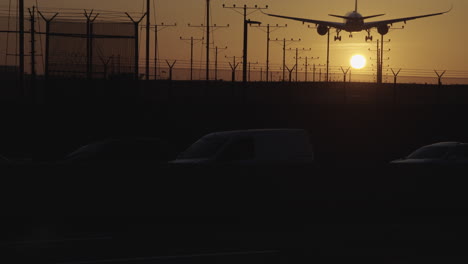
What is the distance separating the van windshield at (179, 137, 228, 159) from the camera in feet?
69.7

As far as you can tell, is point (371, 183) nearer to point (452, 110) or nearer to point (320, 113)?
point (320, 113)

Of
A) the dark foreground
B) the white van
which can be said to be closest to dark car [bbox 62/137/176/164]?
the white van

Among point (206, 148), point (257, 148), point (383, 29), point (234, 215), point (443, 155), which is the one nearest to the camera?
point (234, 215)

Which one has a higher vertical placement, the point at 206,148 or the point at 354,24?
the point at 354,24

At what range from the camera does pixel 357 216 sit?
19.3 meters

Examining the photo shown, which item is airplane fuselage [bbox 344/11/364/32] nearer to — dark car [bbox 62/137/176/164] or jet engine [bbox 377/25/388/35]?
jet engine [bbox 377/25/388/35]

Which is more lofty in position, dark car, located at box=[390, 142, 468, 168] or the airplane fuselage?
the airplane fuselage

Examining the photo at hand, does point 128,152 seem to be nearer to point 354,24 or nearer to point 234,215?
point 234,215

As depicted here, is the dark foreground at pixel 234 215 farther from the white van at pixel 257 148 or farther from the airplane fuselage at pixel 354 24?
the airplane fuselage at pixel 354 24

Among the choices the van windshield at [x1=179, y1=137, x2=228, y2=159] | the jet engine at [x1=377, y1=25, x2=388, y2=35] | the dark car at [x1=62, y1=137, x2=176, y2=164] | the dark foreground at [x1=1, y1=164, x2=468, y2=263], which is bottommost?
the dark foreground at [x1=1, y1=164, x2=468, y2=263]

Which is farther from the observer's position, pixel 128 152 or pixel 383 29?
pixel 383 29

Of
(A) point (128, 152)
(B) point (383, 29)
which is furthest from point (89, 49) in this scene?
(B) point (383, 29)

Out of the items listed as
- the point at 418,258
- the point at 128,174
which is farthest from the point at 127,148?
the point at 418,258

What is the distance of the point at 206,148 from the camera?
2156cm
